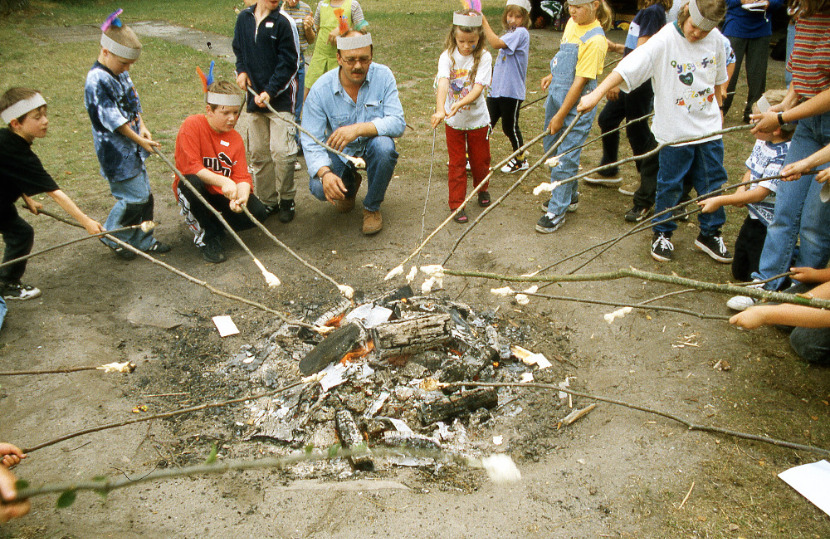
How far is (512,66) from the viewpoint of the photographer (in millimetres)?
5543

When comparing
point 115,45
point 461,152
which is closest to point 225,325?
point 115,45

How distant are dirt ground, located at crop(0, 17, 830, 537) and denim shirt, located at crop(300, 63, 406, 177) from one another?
88 cm

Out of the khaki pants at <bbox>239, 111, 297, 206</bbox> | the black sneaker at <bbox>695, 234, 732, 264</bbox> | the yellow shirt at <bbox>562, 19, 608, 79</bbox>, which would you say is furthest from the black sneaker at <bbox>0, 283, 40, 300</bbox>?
the black sneaker at <bbox>695, 234, 732, 264</bbox>

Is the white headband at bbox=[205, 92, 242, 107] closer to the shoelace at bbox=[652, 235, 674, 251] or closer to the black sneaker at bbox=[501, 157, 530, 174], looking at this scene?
the black sneaker at bbox=[501, 157, 530, 174]

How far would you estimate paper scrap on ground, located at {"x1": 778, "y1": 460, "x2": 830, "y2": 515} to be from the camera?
8.32 feet

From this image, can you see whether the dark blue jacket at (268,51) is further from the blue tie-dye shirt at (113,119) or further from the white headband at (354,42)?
the blue tie-dye shirt at (113,119)

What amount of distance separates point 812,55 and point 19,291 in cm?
554

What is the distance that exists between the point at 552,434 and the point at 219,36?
1286 cm

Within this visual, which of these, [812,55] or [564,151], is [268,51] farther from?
[812,55]

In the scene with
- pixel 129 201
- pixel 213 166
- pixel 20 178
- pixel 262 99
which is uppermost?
pixel 262 99

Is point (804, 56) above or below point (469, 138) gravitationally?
above

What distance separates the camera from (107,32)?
4039mm

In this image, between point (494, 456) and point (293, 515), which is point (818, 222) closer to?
point (494, 456)

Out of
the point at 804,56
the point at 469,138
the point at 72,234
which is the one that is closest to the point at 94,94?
the point at 72,234
